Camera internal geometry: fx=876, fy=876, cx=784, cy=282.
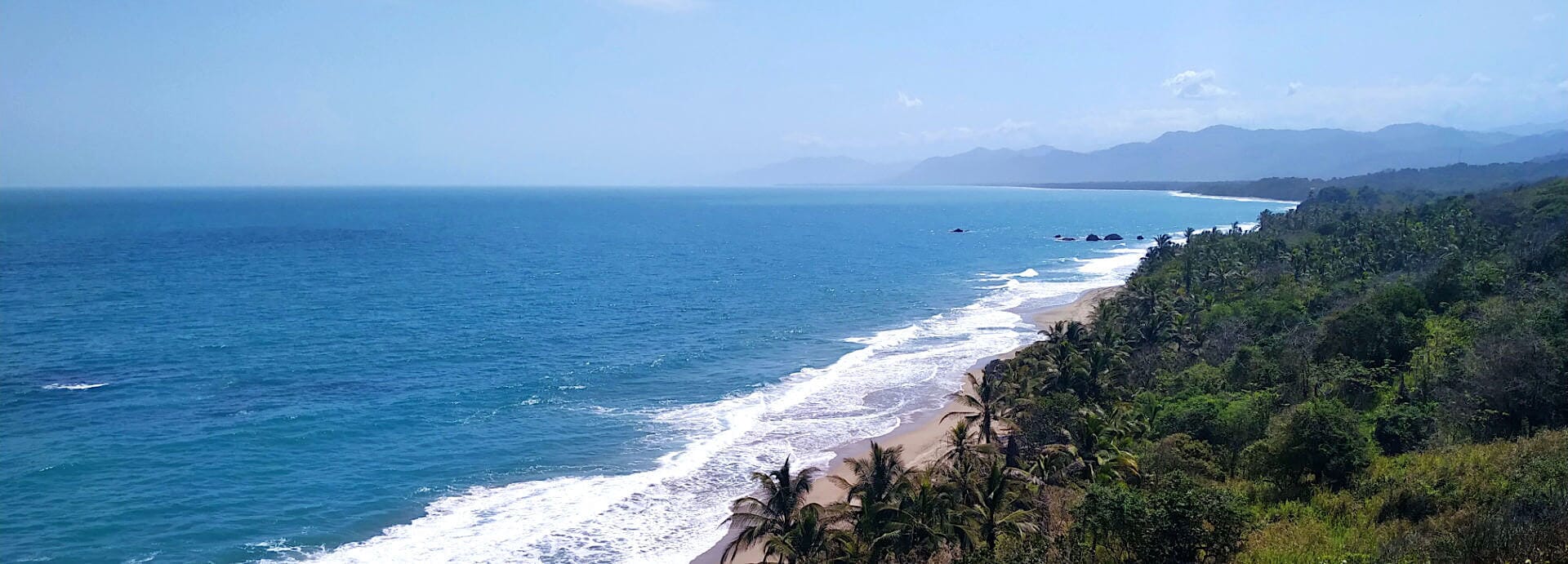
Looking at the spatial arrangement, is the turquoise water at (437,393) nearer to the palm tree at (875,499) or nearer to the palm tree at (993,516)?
the palm tree at (875,499)

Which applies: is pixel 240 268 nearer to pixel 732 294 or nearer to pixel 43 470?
pixel 732 294

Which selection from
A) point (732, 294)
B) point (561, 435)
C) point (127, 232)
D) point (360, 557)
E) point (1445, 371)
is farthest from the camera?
point (127, 232)

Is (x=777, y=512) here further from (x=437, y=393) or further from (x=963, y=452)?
(x=437, y=393)

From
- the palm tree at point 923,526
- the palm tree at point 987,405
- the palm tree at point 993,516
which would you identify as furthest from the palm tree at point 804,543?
the palm tree at point 987,405

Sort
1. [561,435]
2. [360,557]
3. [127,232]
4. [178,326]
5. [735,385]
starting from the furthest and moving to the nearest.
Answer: [127,232] → [178,326] → [735,385] → [561,435] → [360,557]

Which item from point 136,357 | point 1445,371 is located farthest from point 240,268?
point 1445,371

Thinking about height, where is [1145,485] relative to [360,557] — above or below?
above

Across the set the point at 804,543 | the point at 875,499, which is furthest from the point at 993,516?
the point at 804,543
